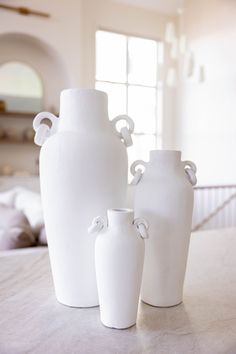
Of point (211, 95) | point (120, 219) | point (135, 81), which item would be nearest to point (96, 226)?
point (120, 219)

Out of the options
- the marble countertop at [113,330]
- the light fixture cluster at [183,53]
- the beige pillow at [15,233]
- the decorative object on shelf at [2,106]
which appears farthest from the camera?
the decorative object on shelf at [2,106]

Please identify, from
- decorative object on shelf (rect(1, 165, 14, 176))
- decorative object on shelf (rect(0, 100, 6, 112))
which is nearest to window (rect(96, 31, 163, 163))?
decorative object on shelf (rect(0, 100, 6, 112))

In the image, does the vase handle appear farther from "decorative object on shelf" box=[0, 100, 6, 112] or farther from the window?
the window

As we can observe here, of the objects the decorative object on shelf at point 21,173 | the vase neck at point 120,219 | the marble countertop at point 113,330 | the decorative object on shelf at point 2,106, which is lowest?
the decorative object on shelf at point 21,173

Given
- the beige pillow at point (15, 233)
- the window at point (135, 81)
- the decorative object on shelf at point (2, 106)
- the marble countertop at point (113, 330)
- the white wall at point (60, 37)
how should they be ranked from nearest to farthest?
1. the marble countertop at point (113, 330)
2. the beige pillow at point (15, 233)
3. the white wall at point (60, 37)
4. the decorative object on shelf at point (2, 106)
5. the window at point (135, 81)

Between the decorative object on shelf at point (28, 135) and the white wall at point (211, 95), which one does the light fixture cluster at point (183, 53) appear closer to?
the white wall at point (211, 95)

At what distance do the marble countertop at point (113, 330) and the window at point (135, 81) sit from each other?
4.48 m

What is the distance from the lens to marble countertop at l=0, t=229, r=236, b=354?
617 mm

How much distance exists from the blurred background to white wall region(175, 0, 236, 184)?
1 centimetres

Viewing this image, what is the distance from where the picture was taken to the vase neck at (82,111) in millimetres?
753

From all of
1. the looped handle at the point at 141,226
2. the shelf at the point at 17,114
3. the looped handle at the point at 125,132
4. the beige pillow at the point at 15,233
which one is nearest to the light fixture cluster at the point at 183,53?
the shelf at the point at 17,114

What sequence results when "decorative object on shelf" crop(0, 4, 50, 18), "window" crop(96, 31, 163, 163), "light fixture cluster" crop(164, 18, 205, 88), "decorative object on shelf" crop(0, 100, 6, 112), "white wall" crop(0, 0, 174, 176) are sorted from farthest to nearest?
"window" crop(96, 31, 163, 163)
"decorative object on shelf" crop(0, 100, 6, 112)
"white wall" crop(0, 0, 174, 176)
"decorative object on shelf" crop(0, 4, 50, 18)
"light fixture cluster" crop(164, 18, 205, 88)

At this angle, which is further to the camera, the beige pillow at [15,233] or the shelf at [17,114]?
the shelf at [17,114]

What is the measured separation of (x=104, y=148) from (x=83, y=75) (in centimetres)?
454
